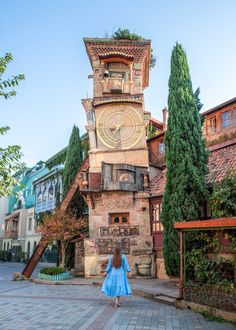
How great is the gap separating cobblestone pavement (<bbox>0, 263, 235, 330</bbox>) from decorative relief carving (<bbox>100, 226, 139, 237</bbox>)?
548 cm

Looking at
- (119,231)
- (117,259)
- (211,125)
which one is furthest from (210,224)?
(211,125)

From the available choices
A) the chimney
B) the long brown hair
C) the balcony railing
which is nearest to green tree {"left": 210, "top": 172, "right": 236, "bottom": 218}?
the long brown hair

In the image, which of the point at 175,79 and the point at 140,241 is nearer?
the point at 175,79

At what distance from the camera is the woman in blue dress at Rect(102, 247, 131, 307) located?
29.3ft

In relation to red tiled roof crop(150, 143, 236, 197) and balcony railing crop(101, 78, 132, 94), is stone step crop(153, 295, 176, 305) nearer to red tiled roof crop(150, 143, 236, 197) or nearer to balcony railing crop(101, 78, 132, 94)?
red tiled roof crop(150, 143, 236, 197)

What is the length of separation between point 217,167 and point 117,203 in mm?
5539

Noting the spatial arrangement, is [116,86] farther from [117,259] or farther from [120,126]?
[117,259]

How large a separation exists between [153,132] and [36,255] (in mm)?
12158

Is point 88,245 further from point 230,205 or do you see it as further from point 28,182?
point 28,182

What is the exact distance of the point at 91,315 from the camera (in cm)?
796

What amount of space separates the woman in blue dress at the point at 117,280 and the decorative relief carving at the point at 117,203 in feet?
24.1

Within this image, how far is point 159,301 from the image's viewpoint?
9891 millimetres

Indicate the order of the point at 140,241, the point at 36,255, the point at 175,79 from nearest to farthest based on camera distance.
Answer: the point at 175,79 → the point at 140,241 → the point at 36,255

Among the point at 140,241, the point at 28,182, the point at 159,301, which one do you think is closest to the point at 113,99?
the point at 140,241
